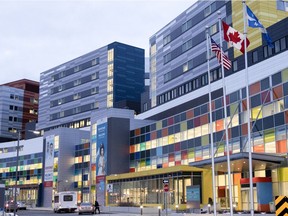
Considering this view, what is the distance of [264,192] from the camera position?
48656mm

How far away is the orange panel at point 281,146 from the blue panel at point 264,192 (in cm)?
372

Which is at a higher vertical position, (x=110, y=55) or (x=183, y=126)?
(x=110, y=55)

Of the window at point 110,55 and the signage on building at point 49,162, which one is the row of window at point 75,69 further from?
the signage on building at point 49,162

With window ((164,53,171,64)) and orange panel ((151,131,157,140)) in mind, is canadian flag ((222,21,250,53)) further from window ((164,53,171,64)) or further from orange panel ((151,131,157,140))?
window ((164,53,171,64))

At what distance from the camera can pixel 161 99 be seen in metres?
96.6

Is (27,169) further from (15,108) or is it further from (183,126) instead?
(183,126)

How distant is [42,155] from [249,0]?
7259 cm

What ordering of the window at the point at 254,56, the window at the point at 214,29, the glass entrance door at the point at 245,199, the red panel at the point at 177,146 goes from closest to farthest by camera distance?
the glass entrance door at the point at 245,199, the window at the point at 254,56, the red panel at the point at 177,146, the window at the point at 214,29

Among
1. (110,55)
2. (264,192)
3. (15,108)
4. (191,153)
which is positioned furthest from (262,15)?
(15,108)

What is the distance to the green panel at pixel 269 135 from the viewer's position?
50531mm

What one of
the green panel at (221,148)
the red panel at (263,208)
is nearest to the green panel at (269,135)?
the red panel at (263,208)

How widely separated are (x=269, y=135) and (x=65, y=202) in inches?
1335

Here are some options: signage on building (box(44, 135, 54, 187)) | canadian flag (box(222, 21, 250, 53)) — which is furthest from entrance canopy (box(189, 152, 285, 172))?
signage on building (box(44, 135, 54, 187))

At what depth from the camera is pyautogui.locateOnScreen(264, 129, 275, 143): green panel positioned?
5053 cm
